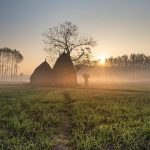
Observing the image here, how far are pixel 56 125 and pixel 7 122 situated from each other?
81.0 inches

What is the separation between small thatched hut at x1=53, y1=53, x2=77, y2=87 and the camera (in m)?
57.2

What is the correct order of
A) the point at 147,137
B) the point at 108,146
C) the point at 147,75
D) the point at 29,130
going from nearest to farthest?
the point at 108,146
the point at 147,137
the point at 29,130
the point at 147,75

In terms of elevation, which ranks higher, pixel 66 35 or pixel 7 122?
pixel 66 35

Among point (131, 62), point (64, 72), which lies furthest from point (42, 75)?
point (131, 62)

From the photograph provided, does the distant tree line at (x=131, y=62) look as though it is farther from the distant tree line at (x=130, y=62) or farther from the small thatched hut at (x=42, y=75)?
the small thatched hut at (x=42, y=75)

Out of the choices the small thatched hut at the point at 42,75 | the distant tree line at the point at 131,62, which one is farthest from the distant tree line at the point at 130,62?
the small thatched hut at the point at 42,75

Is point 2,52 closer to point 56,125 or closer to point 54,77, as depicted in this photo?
point 54,77

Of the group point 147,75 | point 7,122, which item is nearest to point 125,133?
point 7,122

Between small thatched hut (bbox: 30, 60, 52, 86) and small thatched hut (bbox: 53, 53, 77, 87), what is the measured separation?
2.45 m

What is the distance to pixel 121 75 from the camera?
160875 mm

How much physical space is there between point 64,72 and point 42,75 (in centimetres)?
678

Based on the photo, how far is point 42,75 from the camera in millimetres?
61531

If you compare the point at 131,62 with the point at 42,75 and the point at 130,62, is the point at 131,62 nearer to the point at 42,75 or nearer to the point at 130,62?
the point at 130,62

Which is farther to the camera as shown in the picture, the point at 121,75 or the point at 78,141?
the point at 121,75
